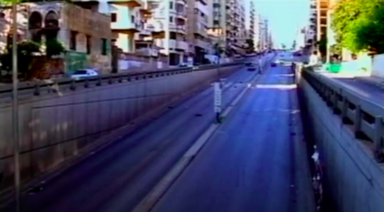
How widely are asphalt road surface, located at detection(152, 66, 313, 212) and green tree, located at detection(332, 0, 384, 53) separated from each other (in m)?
26.2

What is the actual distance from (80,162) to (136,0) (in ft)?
190

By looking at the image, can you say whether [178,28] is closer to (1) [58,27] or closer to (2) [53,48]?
(1) [58,27]

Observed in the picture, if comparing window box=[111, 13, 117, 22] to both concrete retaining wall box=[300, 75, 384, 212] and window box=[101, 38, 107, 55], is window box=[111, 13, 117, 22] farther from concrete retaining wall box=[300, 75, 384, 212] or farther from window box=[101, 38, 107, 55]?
concrete retaining wall box=[300, 75, 384, 212]

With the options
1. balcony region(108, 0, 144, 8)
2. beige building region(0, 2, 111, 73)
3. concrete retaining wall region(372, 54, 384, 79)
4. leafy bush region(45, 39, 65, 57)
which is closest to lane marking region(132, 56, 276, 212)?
leafy bush region(45, 39, 65, 57)

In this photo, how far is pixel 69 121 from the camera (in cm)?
2908

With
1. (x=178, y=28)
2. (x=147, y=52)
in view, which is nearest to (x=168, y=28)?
(x=178, y=28)

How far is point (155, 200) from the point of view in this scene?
1997 cm

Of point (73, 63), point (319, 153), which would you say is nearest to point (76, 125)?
point (319, 153)

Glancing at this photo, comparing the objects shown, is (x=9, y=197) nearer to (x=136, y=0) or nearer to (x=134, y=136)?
(x=134, y=136)

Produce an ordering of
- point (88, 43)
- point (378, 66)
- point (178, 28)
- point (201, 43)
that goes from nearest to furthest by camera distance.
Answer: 1. point (378, 66)
2. point (88, 43)
3. point (178, 28)
4. point (201, 43)

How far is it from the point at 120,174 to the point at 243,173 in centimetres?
→ 451

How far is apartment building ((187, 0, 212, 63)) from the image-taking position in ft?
452

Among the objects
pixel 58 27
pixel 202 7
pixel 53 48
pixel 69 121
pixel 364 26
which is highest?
pixel 202 7

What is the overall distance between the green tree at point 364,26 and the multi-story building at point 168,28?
42113mm
